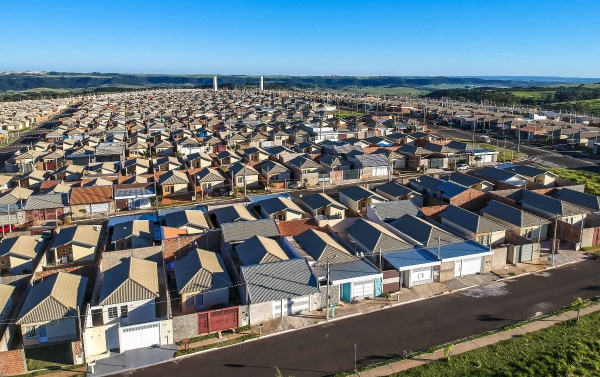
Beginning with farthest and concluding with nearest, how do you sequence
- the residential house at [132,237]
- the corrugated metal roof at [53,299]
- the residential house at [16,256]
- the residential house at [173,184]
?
the residential house at [173,184] → the residential house at [132,237] → the residential house at [16,256] → the corrugated metal roof at [53,299]

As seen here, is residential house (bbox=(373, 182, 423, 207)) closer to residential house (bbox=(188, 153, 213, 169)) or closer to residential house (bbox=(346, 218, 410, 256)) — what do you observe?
residential house (bbox=(346, 218, 410, 256))

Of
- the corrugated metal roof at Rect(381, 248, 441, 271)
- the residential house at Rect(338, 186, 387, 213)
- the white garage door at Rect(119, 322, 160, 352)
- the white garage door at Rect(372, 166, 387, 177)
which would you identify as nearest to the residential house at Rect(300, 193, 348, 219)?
the residential house at Rect(338, 186, 387, 213)

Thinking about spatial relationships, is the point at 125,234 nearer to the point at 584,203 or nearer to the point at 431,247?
the point at 431,247

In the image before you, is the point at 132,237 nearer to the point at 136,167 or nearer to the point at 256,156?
the point at 136,167

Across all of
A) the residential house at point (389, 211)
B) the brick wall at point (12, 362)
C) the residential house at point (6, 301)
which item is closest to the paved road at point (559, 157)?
the residential house at point (389, 211)

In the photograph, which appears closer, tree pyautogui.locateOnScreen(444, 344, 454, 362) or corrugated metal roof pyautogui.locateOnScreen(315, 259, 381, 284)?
tree pyautogui.locateOnScreen(444, 344, 454, 362)

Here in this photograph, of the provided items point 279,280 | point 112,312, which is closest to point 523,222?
point 279,280

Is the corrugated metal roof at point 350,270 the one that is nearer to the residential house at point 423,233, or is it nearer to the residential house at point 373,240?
the residential house at point 373,240
